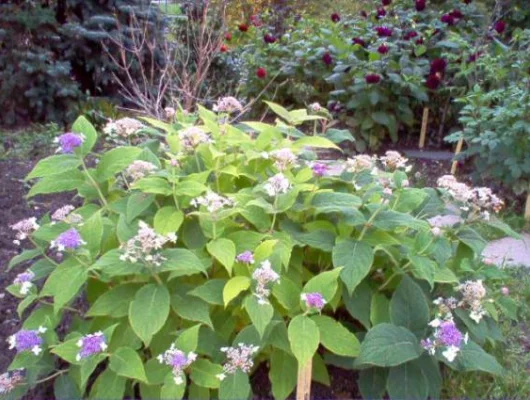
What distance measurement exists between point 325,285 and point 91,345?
65cm

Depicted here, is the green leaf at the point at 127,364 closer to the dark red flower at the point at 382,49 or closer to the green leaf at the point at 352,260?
the green leaf at the point at 352,260

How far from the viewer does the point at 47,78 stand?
6.13 meters

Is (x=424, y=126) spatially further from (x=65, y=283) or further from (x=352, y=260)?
(x=65, y=283)

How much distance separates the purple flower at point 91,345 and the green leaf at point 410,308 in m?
0.85

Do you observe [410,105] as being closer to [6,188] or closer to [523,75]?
[523,75]

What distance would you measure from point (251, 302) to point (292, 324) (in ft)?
0.44

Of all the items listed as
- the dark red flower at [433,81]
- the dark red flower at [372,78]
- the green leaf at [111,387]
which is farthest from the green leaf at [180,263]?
the dark red flower at [433,81]

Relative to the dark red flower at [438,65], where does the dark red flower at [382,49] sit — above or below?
above

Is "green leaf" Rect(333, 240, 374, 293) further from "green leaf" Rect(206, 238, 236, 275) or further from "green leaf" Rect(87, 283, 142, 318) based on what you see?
"green leaf" Rect(87, 283, 142, 318)

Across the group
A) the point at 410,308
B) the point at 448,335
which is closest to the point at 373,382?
the point at 410,308

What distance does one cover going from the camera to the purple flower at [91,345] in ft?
5.51

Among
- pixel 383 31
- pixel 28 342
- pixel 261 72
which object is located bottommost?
pixel 261 72

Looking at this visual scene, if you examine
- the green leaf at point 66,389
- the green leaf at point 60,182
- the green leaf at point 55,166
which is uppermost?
the green leaf at point 55,166

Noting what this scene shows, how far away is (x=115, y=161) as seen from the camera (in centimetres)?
209
